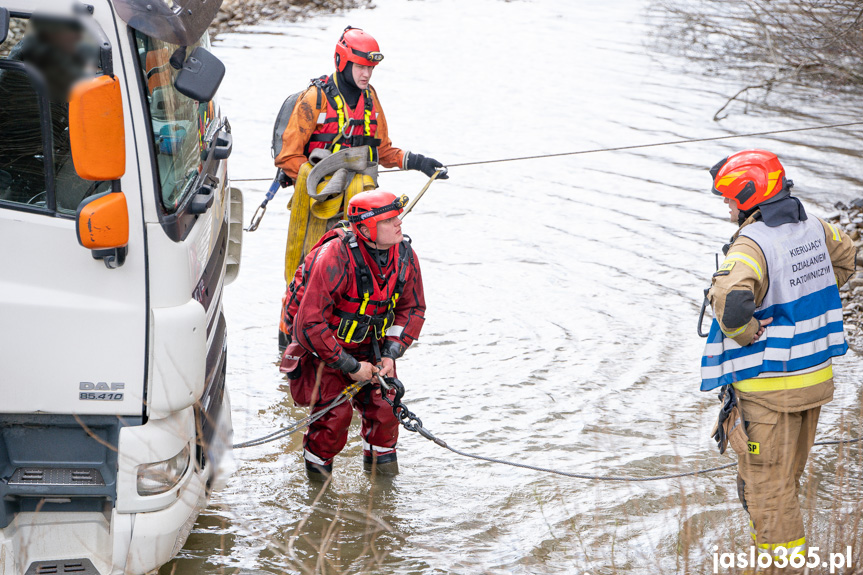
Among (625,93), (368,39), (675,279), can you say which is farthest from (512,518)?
(625,93)

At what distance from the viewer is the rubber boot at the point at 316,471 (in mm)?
5191

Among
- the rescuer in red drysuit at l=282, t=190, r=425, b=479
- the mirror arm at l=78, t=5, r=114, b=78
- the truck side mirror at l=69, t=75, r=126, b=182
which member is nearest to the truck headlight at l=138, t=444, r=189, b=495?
the rescuer in red drysuit at l=282, t=190, r=425, b=479

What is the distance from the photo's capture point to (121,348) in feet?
11.6

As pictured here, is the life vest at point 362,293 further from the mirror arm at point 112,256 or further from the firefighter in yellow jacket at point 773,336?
the firefighter in yellow jacket at point 773,336

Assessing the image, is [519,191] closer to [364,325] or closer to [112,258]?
[364,325]


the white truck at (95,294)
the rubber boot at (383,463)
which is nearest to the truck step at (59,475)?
the white truck at (95,294)

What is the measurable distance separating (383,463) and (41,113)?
2.81 metres

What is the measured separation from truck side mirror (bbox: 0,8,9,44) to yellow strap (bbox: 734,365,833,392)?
3.31m

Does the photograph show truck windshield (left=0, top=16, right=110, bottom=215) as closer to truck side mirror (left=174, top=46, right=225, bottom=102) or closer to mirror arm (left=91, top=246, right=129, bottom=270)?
mirror arm (left=91, top=246, right=129, bottom=270)

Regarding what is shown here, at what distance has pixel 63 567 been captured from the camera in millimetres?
3703

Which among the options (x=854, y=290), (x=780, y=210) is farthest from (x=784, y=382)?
(x=854, y=290)

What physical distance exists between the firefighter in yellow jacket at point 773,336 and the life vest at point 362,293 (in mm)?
1600

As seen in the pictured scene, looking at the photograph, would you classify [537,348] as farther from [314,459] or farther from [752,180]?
[752,180]

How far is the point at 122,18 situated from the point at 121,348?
4.01 feet
